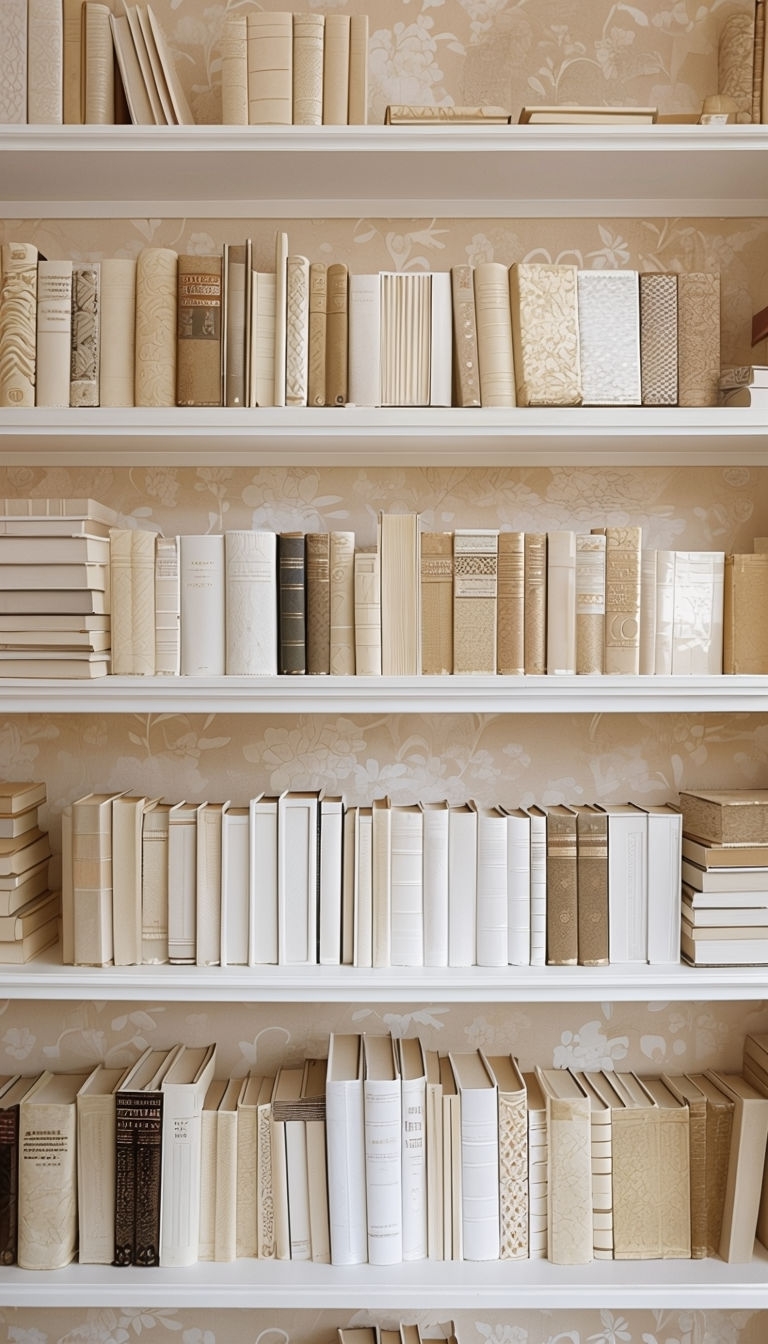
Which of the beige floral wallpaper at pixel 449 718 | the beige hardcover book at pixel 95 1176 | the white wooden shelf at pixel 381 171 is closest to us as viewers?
the white wooden shelf at pixel 381 171

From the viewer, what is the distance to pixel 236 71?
150 centimetres

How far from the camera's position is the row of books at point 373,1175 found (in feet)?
5.08

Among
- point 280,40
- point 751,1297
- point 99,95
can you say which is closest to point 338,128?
point 280,40

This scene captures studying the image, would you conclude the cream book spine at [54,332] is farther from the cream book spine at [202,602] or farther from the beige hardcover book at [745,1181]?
the beige hardcover book at [745,1181]

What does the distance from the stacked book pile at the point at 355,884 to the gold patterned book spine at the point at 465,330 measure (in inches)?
25.3

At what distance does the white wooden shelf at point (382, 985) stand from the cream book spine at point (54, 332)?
0.85 m

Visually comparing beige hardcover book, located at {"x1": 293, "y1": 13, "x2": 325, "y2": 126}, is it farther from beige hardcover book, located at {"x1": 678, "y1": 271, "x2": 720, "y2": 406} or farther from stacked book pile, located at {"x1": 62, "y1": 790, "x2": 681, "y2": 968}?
stacked book pile, located at {"x1": 62, "y1": 790, "x2": 681, "y2": 968}

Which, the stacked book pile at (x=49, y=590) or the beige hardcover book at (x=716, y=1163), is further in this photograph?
the beige hardcover book at (x=716, y=1163)

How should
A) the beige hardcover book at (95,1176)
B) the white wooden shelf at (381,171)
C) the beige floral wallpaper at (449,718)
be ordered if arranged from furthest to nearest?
the beige floral wallpaper at (449,718), the beige hardcover book at (95,1176), the white wooden shelf at (381,171)

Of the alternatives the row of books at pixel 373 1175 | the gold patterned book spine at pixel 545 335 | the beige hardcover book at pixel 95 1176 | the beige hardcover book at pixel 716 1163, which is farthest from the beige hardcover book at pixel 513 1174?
the gold patterned book spine at pixel 545 335

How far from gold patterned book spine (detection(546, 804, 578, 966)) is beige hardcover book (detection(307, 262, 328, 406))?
0.72 m

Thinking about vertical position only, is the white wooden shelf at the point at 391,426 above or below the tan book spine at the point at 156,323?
below

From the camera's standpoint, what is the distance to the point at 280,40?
4.83 feet

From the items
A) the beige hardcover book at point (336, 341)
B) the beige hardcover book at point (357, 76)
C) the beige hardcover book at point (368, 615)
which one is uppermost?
the beige hardcover book at point (357, 76)
